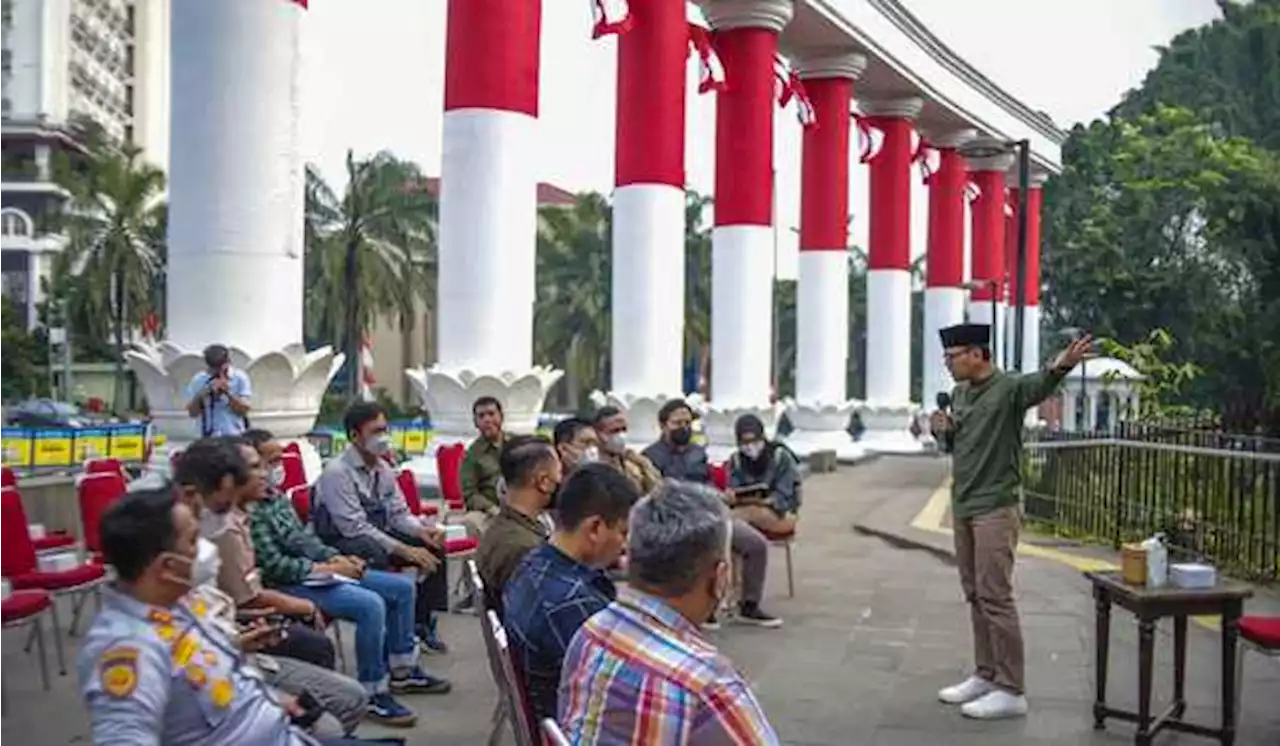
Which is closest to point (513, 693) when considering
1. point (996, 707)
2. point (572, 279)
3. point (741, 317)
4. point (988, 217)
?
point (996, 707)

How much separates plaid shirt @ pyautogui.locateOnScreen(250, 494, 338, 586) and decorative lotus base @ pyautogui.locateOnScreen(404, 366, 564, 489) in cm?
559

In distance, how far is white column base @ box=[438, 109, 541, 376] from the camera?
11297 millimetres

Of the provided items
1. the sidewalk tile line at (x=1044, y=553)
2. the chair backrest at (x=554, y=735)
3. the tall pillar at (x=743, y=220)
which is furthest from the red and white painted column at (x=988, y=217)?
the chair backrest at (x=554, y=735)

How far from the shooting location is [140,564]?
3010 mm

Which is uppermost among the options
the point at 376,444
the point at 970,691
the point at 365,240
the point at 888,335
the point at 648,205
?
the point at 365,240

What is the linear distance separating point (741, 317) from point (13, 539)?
1268cm

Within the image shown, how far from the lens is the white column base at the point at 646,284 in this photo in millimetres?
15242

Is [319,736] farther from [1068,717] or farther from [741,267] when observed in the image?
[741,267]

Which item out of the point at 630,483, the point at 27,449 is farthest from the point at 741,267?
the point at 630,483

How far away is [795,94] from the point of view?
21953mm

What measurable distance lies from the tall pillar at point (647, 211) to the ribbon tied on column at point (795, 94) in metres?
6.22

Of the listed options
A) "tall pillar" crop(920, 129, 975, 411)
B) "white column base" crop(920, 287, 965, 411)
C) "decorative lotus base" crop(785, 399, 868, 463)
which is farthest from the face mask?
"tall pillar" crop(920, 129, 975, 411)

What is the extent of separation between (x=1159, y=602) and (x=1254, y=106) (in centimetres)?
4243

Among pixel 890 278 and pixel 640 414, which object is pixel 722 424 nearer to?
pixel 640 414
